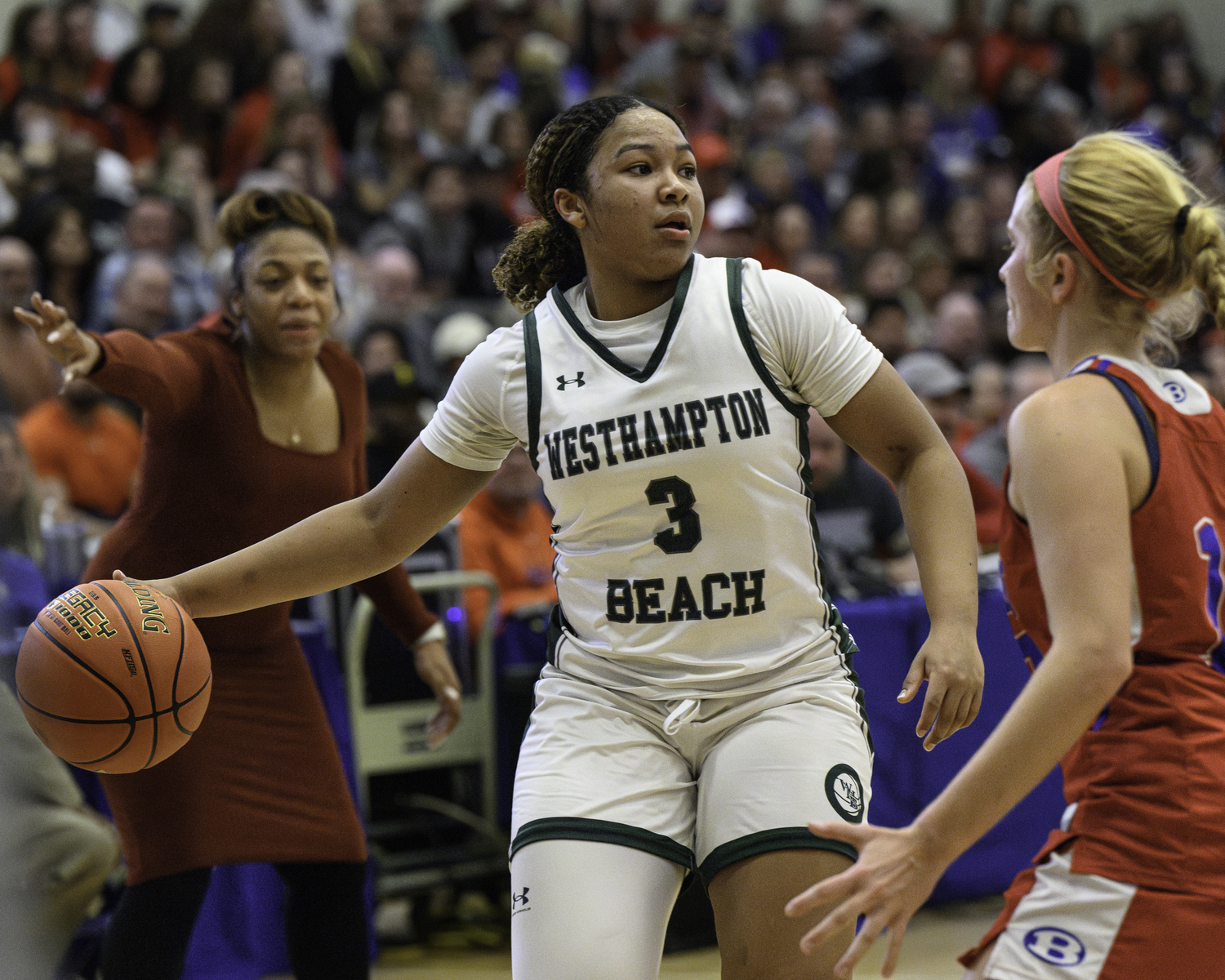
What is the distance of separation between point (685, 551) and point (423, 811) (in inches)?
124

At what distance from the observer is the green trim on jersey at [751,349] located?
241cm

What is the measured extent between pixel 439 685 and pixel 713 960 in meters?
1.85

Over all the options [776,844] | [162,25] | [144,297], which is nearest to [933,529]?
[776,844]

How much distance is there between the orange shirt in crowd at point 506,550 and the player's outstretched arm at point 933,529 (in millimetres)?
3383

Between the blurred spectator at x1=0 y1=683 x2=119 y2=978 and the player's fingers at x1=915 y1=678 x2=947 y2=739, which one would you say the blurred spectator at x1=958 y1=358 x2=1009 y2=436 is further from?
the player's fingers at x1=915 y1=678 x2=947 y2=739

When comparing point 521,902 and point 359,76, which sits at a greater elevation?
point 359,76

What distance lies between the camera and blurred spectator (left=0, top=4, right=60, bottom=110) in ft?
28.5

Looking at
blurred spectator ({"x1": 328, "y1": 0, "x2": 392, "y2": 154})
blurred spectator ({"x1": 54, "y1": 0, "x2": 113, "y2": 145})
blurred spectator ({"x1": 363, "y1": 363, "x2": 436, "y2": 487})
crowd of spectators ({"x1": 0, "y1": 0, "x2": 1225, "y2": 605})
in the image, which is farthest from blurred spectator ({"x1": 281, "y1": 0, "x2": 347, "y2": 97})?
blurred spectator ({"x1": 363, "y1": 363, "x2": 436, "y2": 487})

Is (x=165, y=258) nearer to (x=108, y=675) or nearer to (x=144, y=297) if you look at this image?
(x=144, y=297)

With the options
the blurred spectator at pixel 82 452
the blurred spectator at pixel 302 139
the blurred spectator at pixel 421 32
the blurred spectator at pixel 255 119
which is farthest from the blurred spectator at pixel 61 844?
the blurred spectator at pixel 421 32

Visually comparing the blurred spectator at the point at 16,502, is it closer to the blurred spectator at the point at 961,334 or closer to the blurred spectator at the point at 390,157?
the blurred spectator at the point at 390,157

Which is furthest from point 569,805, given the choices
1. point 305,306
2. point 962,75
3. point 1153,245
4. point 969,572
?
point 962,75

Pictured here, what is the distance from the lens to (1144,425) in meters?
1.97

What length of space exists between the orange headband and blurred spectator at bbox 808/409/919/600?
347 cm
